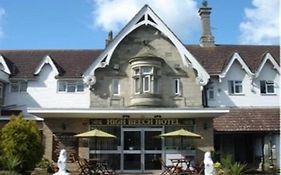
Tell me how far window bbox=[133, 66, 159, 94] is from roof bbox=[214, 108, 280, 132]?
5.67m

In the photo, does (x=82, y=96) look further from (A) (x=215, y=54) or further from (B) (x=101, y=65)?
(A) (x=215, y=54)

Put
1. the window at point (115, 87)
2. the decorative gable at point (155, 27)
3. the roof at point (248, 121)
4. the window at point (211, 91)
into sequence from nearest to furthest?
the decorative gable at point (155, 27), the window at point (115, 87), the roof at point (248, 121), the window at point (211, 91)

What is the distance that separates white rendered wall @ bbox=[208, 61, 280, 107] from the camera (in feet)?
101

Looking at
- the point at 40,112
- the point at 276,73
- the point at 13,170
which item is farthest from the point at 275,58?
the point at 13,170

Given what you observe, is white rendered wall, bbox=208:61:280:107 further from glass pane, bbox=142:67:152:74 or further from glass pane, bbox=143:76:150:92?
glass pane, bbox=142:67:152:74

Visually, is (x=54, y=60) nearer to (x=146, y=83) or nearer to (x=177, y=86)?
(x=146, y=83)

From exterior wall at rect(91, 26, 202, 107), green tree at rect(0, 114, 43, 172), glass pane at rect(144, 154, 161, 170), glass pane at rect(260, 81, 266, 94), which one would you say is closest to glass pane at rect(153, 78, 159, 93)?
exterior wall at rect(91, 26, 202, 107)

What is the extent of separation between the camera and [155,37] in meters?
25.1

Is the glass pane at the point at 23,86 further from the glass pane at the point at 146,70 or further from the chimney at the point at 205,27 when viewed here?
the chimney at the point at 205,27

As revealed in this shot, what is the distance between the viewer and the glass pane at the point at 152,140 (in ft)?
74.3

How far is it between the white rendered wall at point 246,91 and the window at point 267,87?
0.85ft

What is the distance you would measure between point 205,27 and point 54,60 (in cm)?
1287

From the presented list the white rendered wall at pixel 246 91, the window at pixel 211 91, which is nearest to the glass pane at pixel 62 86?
the window at pixel 211 91

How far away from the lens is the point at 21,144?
1950 centimetres
